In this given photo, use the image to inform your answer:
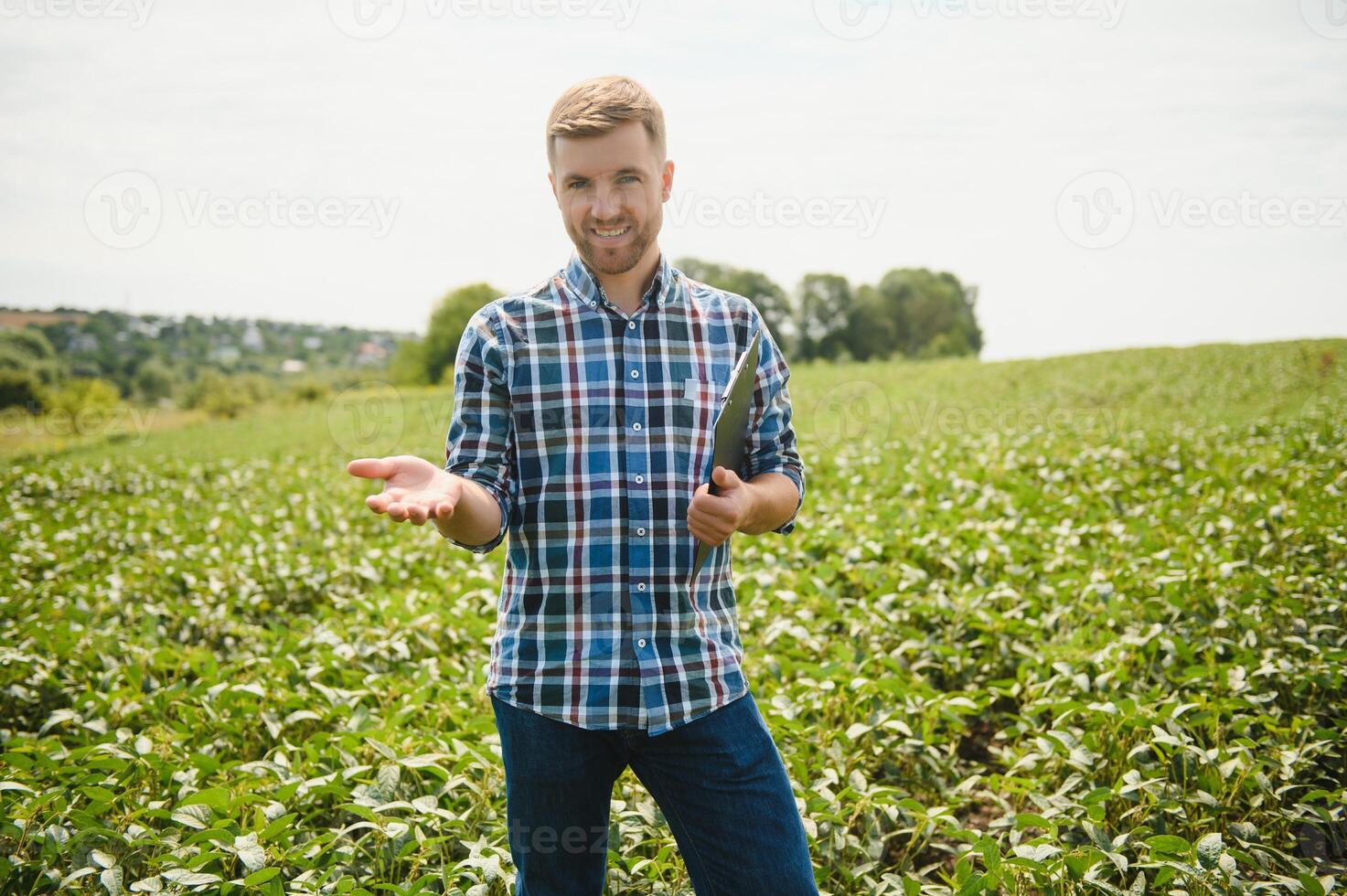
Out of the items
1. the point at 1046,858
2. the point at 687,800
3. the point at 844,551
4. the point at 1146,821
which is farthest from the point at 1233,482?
the point at 687,800

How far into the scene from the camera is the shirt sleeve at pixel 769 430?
1954mm

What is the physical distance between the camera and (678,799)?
1.75m

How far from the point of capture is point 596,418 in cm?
180

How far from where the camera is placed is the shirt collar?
1.84 meters


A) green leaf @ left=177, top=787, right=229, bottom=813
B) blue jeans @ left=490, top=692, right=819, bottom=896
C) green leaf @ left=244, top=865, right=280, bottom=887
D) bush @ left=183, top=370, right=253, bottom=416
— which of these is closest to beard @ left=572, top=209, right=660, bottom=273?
blue jeans @ left=490, top=692, right=819, bottom=896

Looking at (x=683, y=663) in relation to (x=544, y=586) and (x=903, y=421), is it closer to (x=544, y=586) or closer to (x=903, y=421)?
(x=544, y=586)

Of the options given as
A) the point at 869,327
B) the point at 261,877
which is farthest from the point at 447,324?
the point at 261,877

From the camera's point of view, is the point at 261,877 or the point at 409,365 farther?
the point at 409,365

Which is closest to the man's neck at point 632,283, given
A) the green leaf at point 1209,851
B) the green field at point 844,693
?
the green field at point 844,693

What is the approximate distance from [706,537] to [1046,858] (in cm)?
167

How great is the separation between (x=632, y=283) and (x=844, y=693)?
2335mm

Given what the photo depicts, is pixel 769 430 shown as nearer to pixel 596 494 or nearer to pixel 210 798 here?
pixel 596 494

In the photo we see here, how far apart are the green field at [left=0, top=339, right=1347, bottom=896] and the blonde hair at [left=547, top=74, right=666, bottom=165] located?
6.28ft

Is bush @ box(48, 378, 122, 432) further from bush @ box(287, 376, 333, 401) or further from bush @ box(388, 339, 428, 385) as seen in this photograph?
bush @ box(388, 339, 428, 385)
